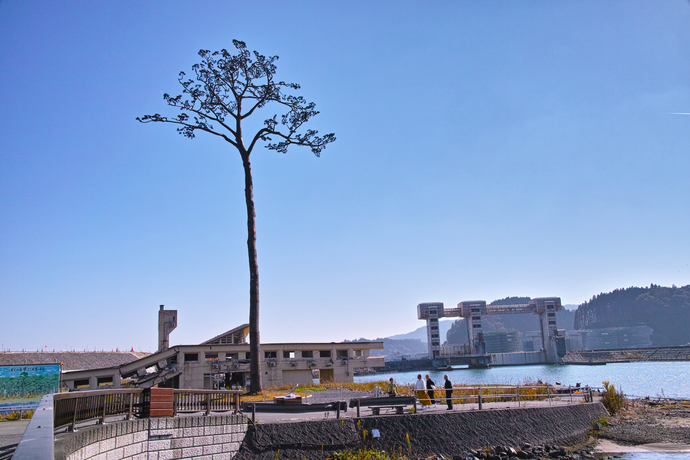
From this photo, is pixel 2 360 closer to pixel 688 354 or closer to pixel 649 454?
pixel 649 454

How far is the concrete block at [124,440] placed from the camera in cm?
1132

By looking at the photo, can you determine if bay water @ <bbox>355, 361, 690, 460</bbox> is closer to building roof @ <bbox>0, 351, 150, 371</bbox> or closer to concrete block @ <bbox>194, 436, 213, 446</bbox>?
concrete block @ <bbox>194, 436, 213, 446</bbox>

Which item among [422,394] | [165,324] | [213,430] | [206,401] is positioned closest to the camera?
[213,430]

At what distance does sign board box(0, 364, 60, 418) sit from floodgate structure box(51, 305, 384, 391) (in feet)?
68.5

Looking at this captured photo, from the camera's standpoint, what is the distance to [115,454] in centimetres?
1110

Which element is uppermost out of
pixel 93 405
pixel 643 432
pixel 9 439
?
pixel 93 405

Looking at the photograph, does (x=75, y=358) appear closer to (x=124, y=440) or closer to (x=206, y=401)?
(x=206, y=401)

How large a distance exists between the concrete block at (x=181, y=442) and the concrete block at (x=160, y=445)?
0.13m

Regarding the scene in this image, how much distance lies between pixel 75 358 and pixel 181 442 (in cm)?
4119

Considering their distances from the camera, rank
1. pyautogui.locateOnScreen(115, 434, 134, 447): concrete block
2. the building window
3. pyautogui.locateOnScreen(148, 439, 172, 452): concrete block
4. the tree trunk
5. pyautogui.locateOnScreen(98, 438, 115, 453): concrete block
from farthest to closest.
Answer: the building window
the tree trunk
pyautogui.locateOnScreen(148, 439, 172, 452): concrete block
pyautogui.locateOnScreen(115, 434, 134, 447): concrete block
pyautogui.locateOnScreen(98, 438, 115, 453): concrete block

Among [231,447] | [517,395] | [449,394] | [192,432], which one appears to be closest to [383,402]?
[449,394]

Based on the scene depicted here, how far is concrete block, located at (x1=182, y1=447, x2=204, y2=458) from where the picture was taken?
13.4 m

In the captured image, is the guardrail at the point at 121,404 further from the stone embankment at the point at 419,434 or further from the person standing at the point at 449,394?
the person standing at the point at 449,394

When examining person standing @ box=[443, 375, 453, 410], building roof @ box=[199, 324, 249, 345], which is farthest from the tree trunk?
building roof @ box=[199, 324, 249, 345]
